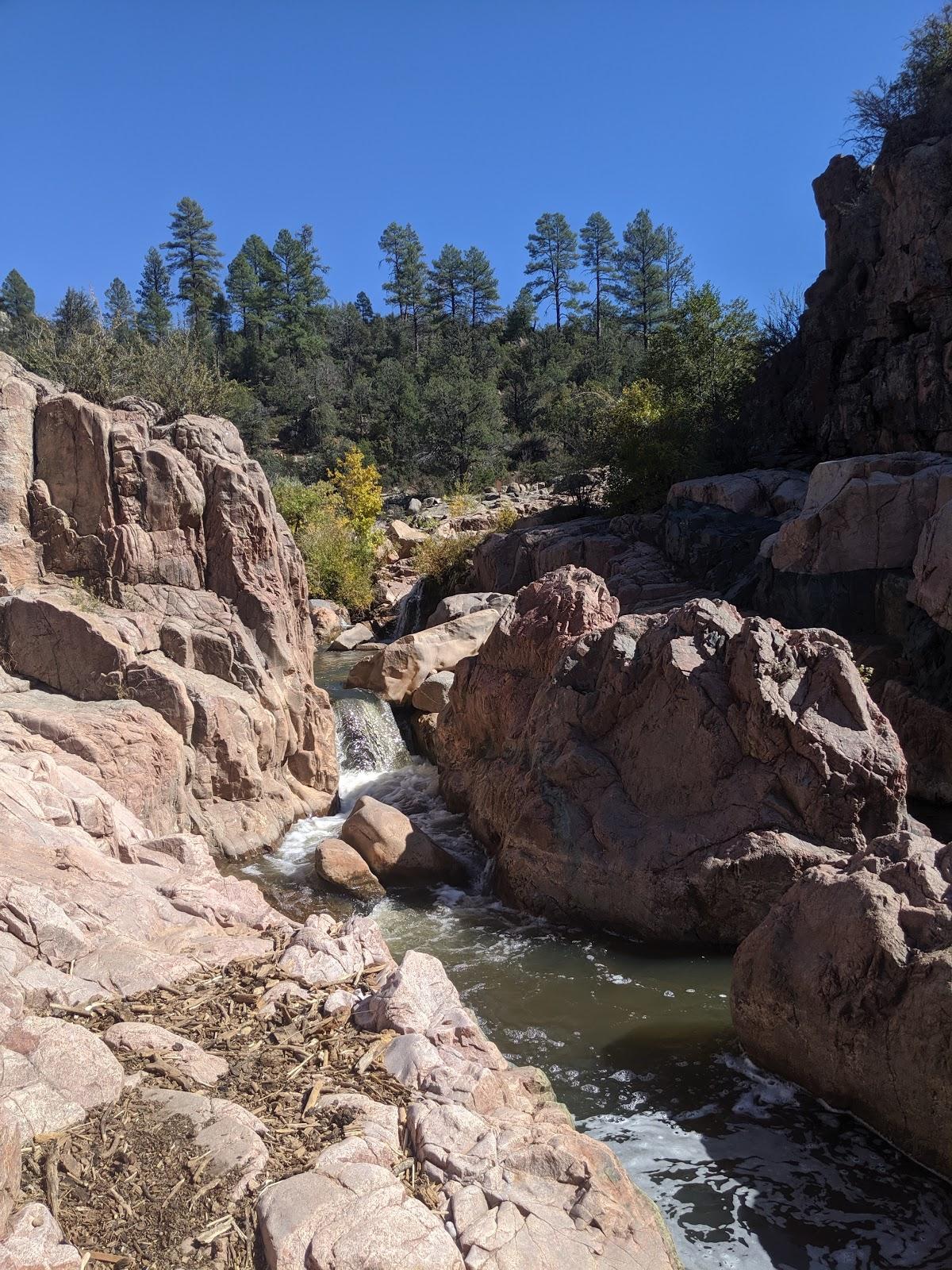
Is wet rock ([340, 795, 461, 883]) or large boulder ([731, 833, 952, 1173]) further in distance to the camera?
wet rock ([340, 795, 461, 883])

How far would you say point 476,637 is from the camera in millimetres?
19344

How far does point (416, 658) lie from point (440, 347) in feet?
143

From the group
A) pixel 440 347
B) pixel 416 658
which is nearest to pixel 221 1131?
pixel 416 658

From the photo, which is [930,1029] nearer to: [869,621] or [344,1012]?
[344,1012]

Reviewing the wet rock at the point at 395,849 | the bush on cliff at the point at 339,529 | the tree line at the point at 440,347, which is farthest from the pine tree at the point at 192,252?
the wet rock at the point at 395,849

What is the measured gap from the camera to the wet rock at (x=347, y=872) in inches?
426

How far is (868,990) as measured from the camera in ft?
20.7

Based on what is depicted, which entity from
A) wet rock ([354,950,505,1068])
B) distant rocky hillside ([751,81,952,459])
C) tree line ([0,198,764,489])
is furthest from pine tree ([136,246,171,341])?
wet rock ([354,950,505,1068])

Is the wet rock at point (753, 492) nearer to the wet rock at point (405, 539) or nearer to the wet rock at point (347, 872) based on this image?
the wet rock at point (405, 539)

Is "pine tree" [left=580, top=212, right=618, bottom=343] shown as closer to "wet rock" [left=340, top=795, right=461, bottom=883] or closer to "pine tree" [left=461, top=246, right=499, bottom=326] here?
"pine tree" [left=461, top=246, right=499, bottom=326]

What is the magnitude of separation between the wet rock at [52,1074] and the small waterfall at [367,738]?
10789 mm

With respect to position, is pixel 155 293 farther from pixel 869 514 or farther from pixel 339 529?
pixel 869 514

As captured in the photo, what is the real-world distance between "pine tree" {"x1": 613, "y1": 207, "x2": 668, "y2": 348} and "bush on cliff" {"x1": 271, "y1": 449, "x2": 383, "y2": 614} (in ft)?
95.2

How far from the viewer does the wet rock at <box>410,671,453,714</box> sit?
17047 mm
